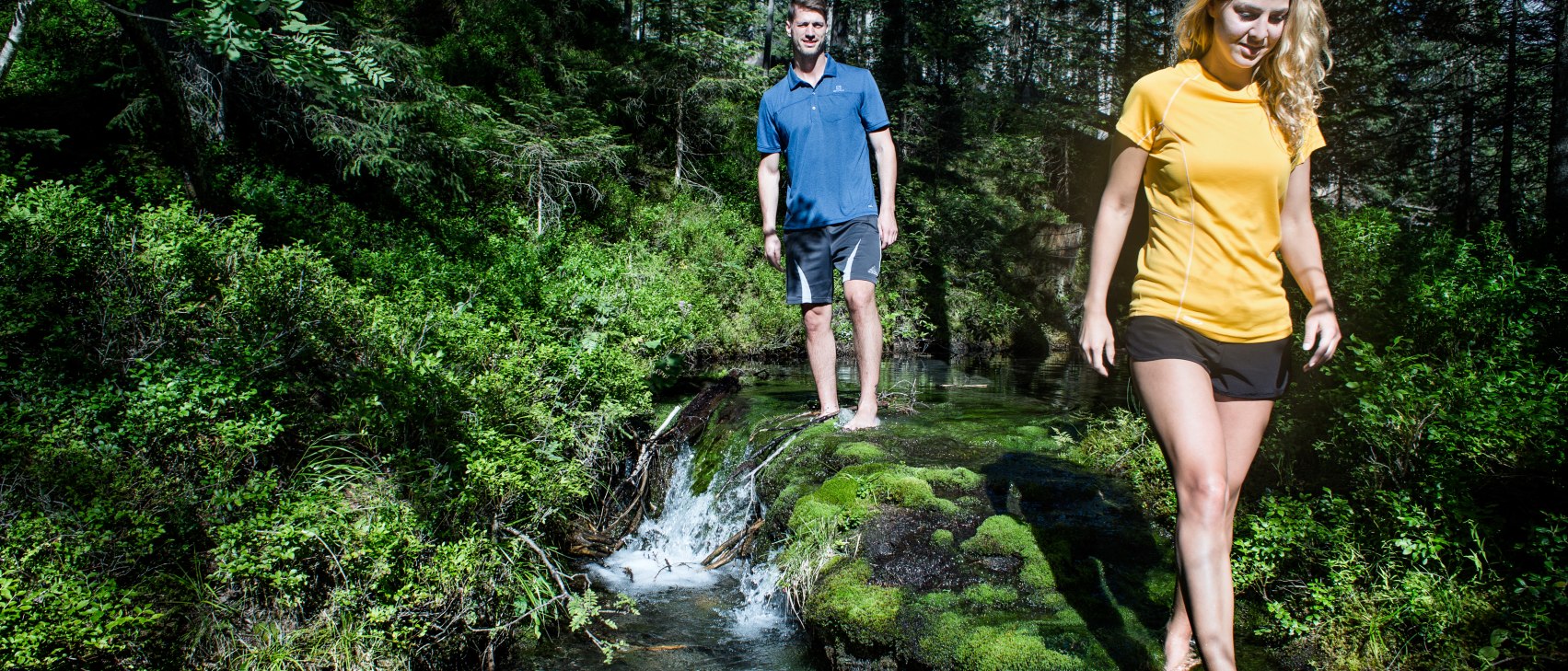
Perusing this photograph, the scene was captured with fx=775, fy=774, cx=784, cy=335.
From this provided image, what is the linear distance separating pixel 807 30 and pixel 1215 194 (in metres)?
3.03

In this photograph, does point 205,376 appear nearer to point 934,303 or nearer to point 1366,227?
point 1366,227

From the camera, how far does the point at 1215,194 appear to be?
2178mm

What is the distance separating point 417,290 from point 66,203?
192 centimetres

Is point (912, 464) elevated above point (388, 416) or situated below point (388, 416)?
below

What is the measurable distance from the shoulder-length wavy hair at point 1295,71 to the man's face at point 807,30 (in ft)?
8.95

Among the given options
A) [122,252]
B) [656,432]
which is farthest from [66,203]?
[656,432]

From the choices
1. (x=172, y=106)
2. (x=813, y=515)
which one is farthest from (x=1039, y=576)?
(x=172, y=106)

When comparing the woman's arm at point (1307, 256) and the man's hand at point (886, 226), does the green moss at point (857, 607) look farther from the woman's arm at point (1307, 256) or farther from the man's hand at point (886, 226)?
the man's hand at point (886, 226)

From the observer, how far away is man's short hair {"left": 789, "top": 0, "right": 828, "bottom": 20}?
463 cm

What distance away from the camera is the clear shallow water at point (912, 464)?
320cm

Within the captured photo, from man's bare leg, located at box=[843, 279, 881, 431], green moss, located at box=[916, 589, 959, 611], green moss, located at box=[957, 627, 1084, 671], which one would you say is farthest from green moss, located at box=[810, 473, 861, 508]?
green moss, located at box=[957, 627, 1084, 671]

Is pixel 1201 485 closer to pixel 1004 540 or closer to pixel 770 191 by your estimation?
pixel 1004 540

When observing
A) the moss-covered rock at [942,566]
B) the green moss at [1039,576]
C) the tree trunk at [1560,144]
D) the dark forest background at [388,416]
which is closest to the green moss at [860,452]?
the moss-covered rock at [942,566]

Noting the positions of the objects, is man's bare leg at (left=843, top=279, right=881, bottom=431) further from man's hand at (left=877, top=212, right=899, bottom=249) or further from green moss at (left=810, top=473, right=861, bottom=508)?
green moss at (left=810, top=473, right=861, bottom=508)
